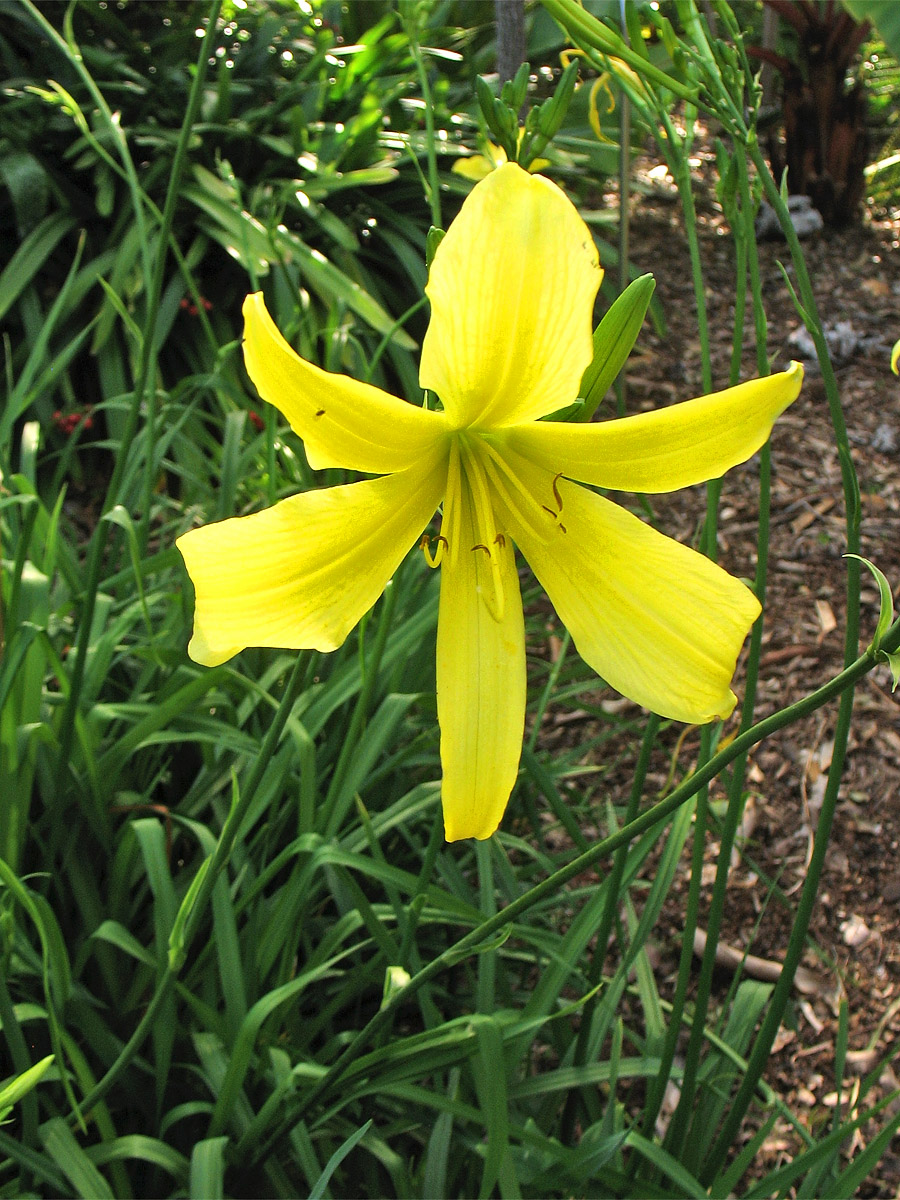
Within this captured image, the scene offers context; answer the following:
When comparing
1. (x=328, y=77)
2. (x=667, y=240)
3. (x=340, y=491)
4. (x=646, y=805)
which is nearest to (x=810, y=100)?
(x=667, y=240)

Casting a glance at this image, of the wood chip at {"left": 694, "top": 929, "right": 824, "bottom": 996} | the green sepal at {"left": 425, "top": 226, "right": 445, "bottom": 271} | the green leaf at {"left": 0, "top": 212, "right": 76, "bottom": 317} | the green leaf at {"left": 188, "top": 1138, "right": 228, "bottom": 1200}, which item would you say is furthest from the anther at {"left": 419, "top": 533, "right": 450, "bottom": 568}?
the green leaf at {"left": 0, "top": 212, "right": 76, "bottom": 317}

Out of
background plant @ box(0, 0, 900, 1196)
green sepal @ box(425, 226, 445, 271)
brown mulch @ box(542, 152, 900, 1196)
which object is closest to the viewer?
green sepal @ box(425, 226, 445, 271)

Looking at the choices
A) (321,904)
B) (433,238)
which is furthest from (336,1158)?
(321,904)

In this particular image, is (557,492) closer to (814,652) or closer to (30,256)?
(814,652)

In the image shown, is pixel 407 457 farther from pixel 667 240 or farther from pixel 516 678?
pixel 667 240

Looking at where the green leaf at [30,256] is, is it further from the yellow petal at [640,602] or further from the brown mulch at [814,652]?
the yellow petal at [640,602]

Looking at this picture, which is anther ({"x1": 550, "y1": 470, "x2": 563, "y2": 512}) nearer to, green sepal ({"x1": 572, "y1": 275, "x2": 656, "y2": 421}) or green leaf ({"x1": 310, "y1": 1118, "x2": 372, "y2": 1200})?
green sepal ({"x1": 572, "y1": 275, "x2": 656, "y2": 421})
